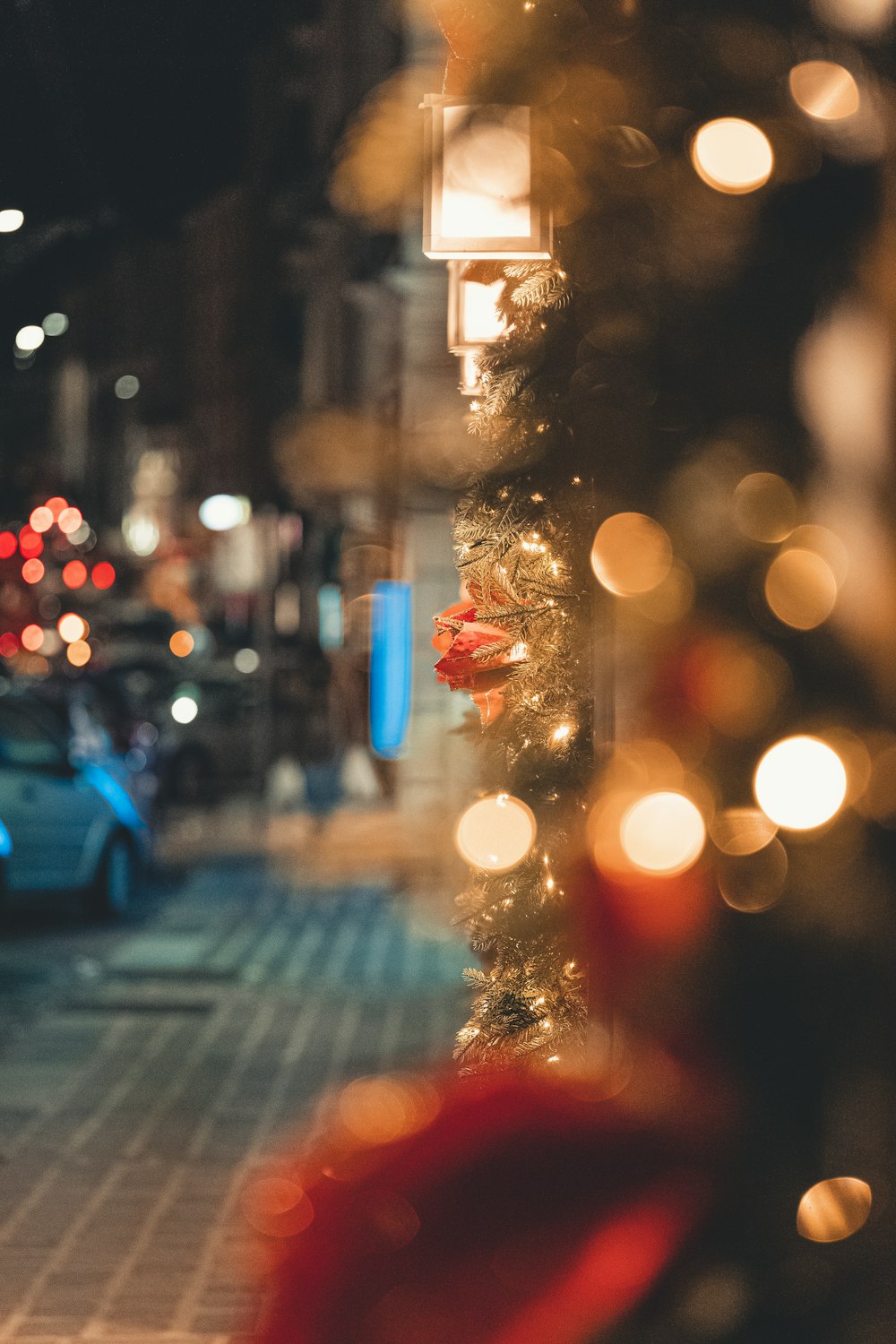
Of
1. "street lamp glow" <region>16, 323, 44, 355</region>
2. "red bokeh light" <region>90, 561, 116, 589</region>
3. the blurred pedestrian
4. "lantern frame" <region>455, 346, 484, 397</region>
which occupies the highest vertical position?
"street lamp glow" <region>16, 323, 44, 355</region>

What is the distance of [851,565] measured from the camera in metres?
2.66

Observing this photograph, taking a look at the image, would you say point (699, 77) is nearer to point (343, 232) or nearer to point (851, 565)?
point (851, 565)

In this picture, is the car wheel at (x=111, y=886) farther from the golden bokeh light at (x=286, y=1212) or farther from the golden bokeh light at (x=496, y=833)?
the golden bokeh light at (x=286, y=1212)

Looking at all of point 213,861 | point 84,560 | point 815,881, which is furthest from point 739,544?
point 84,560

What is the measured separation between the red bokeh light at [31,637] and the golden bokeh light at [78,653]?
1473 mm

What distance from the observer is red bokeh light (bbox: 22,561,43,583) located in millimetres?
26844

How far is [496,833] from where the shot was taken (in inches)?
166

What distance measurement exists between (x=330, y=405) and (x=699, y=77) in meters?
30.3

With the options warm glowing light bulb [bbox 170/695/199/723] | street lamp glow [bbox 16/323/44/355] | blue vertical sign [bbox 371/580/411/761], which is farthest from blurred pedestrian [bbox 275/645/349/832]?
street lamp glow [bbox 16/323/44/355]

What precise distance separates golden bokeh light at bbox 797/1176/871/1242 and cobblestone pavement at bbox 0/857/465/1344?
7.54 ft

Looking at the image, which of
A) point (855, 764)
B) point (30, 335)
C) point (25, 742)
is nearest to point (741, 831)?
point (855, 764)

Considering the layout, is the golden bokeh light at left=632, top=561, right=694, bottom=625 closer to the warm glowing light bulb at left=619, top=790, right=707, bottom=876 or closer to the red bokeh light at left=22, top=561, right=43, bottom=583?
the warm glowing light bulb at left=619, top=790, right=707, bottom=876

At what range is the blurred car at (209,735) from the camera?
26.9 metres

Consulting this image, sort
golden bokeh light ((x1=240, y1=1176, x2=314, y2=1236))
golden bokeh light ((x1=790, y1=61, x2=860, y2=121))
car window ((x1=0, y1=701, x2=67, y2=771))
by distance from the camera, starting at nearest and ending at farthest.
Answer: golden bokeh light ((x1=240, y1=1176, x2=314, y2=1236)) < golden bokeh light ((x1=790, y1=61, x2=860, y2=121)) < car window ((x1=0, y1=701, x2=67, y2=771))
